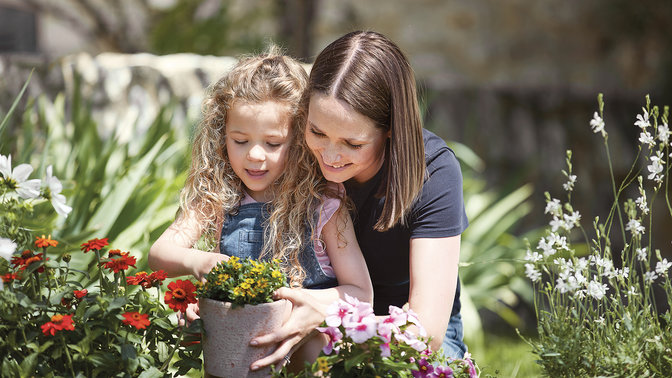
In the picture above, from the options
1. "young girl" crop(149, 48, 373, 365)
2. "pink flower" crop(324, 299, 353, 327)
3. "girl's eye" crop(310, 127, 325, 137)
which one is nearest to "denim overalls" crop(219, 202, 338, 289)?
"young girl" crop(149, 48, 373, 365)

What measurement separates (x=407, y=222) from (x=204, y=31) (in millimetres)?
5490

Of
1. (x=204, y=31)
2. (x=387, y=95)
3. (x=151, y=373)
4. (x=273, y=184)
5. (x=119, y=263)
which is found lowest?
(x=151, y=373)

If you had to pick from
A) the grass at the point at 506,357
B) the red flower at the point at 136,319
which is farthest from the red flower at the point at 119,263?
the grass at the point at 506,357

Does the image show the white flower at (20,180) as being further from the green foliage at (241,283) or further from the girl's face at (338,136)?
the girl's face at (338,136)

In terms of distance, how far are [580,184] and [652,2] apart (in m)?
1.82

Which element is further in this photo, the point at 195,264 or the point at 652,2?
the point at 652,2

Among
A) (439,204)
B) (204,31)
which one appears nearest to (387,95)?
(439,204)

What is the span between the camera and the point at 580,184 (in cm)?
565

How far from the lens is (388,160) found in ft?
6.89

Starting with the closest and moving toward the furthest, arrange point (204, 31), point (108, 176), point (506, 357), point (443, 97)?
point (108, 176)
point (506, 357)
point (443, 97)
point (204, 31)

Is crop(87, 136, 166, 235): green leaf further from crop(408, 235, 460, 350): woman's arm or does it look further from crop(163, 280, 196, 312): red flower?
crop(408, 235, 460, 350): woman's arm

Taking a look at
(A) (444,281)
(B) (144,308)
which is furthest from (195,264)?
(A) (444,281)

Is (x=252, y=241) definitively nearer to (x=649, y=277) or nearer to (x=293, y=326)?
(x=293, y=326)

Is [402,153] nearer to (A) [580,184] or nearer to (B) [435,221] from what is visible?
(B) [435,221]
